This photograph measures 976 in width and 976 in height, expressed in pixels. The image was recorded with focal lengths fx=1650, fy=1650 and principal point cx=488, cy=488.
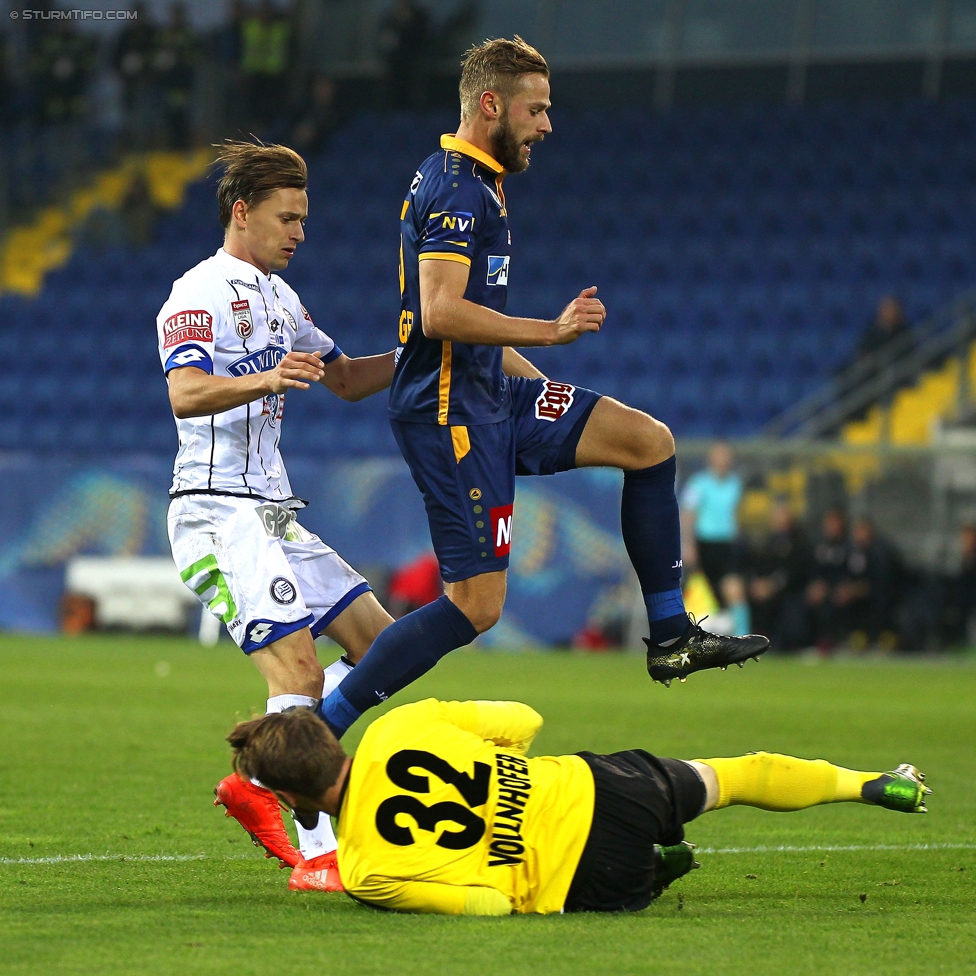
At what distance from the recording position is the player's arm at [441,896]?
417 centimetres

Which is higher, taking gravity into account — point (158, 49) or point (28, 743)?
point (158, 49)

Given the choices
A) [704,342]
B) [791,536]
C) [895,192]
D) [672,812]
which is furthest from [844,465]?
[672,812]

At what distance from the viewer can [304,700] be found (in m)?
4.95

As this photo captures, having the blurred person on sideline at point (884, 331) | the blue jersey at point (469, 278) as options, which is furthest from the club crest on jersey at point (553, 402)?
the blurred person on sideline at point (884, 331)

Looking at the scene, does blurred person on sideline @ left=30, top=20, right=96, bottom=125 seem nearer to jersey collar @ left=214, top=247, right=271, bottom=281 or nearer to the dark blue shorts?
jersey collar @ left=214, top=247, right=271, bottom=281

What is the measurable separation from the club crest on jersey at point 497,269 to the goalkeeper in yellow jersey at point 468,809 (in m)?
1.45

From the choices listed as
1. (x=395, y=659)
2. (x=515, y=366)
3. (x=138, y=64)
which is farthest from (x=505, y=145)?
(x=138, y=64)

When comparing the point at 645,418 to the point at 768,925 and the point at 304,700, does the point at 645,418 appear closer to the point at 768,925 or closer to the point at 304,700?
the point at 304,700

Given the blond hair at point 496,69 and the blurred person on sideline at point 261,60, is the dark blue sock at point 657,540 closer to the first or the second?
the blond hair at point 496,69

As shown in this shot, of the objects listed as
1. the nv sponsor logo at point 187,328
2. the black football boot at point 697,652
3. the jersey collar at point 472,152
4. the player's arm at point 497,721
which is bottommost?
the player's arm at point 497,721

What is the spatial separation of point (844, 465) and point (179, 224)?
11601 millimetres

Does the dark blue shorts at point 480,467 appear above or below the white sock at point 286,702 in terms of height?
above

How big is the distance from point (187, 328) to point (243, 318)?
0.24m

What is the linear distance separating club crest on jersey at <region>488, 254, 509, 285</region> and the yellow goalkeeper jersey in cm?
153
